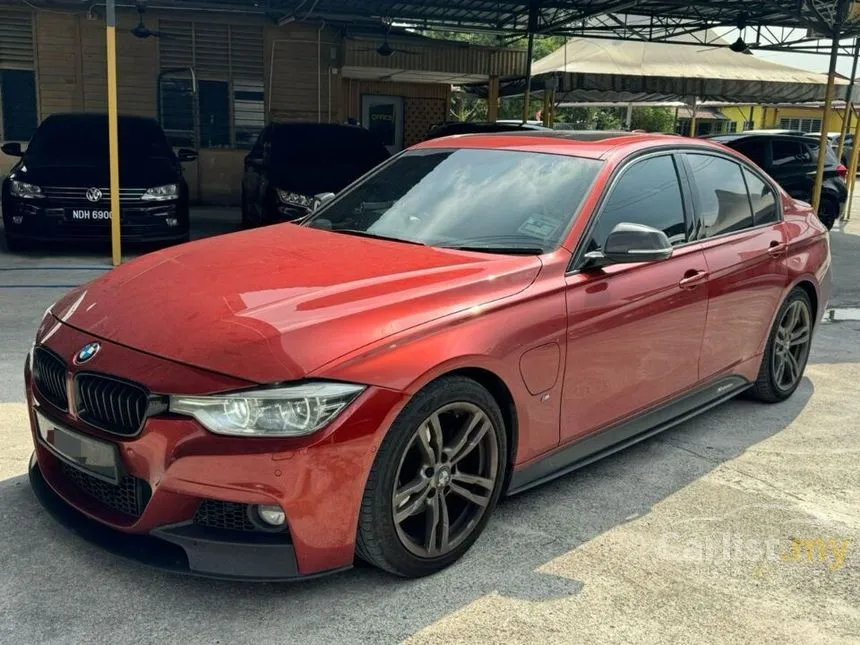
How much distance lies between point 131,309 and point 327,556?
1.13 m

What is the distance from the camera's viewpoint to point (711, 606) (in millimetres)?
2939

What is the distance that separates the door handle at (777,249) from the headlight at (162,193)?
6.71m

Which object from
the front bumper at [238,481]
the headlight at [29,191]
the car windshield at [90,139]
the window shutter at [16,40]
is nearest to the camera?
the front bumper at [238,481]

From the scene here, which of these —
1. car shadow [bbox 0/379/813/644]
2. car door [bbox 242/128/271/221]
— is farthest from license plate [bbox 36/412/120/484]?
car door [bbox 242/128/271/221]

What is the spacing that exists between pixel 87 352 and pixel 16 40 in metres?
14.0

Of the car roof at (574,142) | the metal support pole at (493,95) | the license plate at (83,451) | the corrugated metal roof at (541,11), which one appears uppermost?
the corrugated metal roof at (541,11)

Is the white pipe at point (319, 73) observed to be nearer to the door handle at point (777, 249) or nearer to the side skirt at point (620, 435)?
the door handle at point (777, 249)

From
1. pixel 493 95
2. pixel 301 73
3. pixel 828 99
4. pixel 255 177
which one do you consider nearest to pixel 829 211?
pixel 828 99

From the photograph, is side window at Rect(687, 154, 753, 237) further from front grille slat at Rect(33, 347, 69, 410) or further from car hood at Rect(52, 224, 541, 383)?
front grille slat at Rect(33, 347, 69, 410)

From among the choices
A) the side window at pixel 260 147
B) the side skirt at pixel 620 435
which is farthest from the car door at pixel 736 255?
the side window at pixel 260 147

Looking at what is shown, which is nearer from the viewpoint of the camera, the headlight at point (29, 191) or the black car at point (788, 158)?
the headlight at point (29, 191)

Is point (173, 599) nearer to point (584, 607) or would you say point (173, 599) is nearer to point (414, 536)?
point (414, 536)

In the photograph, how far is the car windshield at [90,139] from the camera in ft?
→ 32.3

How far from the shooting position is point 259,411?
2.57 metres
